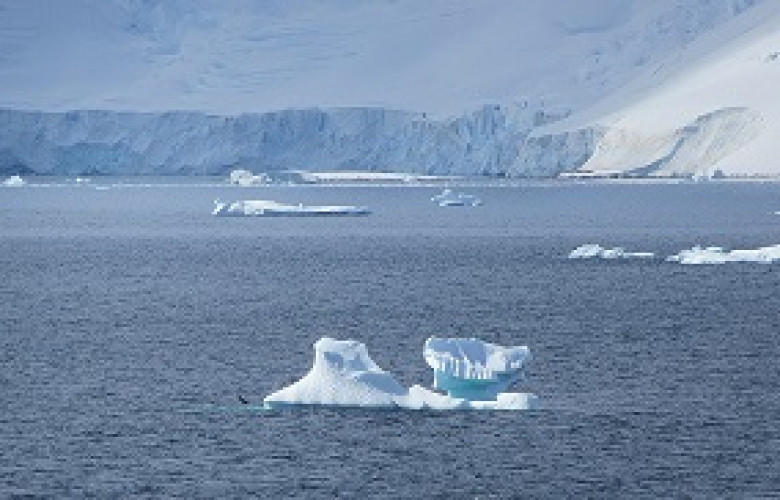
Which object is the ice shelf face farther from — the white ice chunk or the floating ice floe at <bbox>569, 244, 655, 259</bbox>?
the floating ice floe at <bbox>569, 244, 655, 259</bbox>

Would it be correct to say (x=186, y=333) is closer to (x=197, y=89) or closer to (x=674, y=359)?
(x=674, y=359)

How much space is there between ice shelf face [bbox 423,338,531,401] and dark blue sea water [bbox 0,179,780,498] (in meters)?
A: 0.69

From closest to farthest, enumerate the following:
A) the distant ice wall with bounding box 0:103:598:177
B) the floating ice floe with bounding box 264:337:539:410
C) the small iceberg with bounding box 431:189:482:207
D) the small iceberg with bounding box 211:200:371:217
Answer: the floating ice floe with bounding box 264:337:539:410, the small iceberg with bounding box 211:200:371:217, the small iceberg with bounding box 431:189:482:207, the distant ice wall with bounding box 0:103:598:177

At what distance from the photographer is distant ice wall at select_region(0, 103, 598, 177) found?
124 metres

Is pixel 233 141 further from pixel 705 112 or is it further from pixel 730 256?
pixel 730 256

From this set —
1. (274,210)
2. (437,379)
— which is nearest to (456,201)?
(274,210)

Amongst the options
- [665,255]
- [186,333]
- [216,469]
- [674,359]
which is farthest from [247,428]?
[665,255]

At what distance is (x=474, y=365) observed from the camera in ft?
102

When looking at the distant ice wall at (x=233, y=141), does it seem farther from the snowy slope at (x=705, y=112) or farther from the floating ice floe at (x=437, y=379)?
the floating ice floe at (x=437, y=379)

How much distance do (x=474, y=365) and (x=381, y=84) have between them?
369 feet

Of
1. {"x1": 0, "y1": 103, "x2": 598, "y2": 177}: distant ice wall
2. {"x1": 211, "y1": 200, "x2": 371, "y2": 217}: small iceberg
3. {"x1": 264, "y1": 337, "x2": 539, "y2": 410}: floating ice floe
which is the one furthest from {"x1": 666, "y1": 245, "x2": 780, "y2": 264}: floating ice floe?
{"x1": 0, "y1": 103, "x2": 598, "y2": 177}: distant ice wall

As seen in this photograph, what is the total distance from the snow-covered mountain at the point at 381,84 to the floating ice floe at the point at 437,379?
285 feet

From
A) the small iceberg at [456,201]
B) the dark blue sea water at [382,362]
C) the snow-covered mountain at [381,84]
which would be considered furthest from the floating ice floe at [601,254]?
the snow-covered mountain at [381,84]

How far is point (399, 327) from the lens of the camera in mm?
43906
